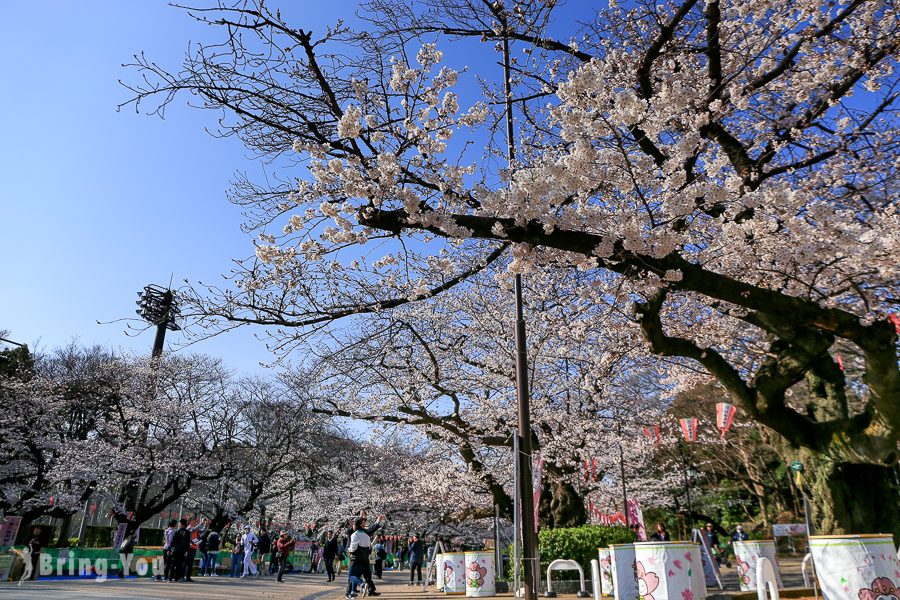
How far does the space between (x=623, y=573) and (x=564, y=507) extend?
25.5 feet

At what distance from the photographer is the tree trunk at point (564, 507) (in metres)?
15.3

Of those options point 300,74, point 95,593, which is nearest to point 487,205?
point 300,74

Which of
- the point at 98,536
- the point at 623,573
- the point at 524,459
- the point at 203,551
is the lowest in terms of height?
the point at 98,536

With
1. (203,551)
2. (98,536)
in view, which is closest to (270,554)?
(203,551)

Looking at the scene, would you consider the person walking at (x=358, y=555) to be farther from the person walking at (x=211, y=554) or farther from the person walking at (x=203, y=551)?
the person walking at (x=211, y=554)

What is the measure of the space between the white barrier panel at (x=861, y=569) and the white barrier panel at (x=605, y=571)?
5347 mm

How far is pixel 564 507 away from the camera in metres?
15.5

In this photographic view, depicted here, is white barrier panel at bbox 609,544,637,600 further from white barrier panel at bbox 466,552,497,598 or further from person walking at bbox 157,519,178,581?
person walking at bbox 157,519,178,581

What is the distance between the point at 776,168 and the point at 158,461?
95.0 feet

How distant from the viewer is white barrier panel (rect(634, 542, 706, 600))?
6.06 meters

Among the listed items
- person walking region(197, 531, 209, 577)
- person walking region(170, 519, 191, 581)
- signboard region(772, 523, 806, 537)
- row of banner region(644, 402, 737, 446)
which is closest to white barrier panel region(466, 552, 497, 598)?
row of banner region(644, 402, 737, 446)

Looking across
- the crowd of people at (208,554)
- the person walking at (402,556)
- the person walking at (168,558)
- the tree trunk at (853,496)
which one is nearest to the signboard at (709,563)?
the tree trunk at (853,496)

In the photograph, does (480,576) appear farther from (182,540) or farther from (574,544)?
(182,540)

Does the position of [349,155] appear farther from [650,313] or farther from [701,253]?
[701,253]
